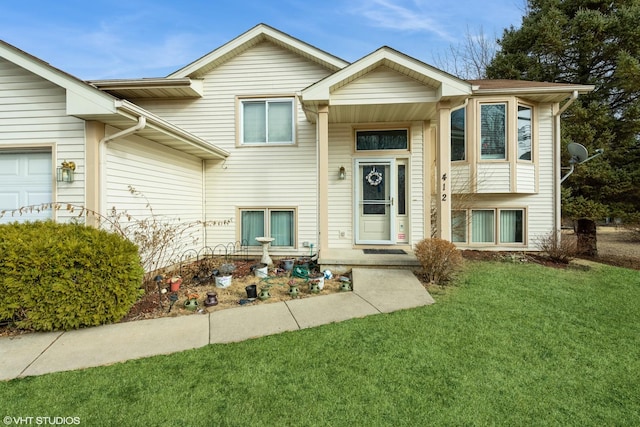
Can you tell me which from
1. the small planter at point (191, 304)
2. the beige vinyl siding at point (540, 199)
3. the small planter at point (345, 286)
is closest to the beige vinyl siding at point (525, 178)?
the beige vinyl siding at point (540, 199)

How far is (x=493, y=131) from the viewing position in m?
7.70

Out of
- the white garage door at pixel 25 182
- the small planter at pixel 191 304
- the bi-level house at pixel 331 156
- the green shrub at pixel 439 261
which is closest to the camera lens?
the small planter at pixel 191 304

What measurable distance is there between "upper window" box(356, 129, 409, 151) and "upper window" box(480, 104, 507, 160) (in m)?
2.27

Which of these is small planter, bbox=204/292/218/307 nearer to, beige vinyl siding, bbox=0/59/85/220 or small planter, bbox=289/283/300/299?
small planter, bbox=289/283/300/299

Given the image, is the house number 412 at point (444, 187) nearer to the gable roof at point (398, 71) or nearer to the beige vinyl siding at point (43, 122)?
the gable roof at point (398, 71)

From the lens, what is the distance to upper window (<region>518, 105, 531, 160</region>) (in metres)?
7.87

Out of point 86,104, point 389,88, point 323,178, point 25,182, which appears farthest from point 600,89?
point 25,182

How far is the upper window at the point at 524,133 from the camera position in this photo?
25.8 ft

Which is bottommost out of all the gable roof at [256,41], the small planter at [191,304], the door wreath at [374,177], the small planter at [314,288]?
the small planter at [191,304]

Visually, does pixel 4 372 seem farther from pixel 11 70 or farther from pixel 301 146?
pixel 301 146

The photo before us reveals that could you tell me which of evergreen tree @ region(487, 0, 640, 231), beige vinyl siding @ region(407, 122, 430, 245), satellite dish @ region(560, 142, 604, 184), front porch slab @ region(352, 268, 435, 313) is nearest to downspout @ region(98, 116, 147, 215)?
front porch slab @ region(352, 268, 435, 313)

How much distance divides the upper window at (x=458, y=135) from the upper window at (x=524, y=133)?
4.88ft

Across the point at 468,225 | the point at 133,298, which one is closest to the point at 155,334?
the point at 133,298

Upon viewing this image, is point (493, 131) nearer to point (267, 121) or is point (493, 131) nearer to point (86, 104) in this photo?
point (267, 121)
